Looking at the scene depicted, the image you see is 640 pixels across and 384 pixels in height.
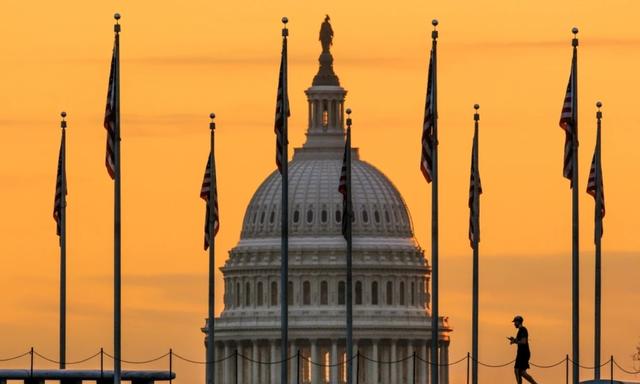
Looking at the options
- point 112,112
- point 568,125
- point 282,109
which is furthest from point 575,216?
point 112,112

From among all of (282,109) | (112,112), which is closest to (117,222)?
(112,112)

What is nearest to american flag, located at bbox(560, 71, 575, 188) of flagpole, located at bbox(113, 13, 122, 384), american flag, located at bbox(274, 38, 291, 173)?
american flag, located at bbox(274, 38, 291, 173)

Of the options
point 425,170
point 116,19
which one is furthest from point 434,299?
point 116,19

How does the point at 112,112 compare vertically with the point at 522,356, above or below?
above

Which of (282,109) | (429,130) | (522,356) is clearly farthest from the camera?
(282,109)

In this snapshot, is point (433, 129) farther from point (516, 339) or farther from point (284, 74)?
point (516, 339)

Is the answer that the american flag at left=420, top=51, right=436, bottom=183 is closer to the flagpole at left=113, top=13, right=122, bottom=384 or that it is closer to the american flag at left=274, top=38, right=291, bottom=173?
the american flag at left=274, top=38, right=291, bottom=173

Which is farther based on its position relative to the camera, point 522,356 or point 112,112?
point 112,112

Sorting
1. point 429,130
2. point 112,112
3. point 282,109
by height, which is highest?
point 282,109

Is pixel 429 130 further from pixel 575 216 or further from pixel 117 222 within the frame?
pixel 117 222

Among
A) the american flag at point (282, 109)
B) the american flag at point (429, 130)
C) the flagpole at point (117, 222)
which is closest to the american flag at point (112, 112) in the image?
the flagpole at point (117, 222)

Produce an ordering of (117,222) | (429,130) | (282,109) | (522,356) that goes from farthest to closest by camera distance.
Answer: (282,109)
(429,130)
(117,222)
(522,356)

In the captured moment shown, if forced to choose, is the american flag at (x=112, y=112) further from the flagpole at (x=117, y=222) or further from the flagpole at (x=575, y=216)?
the flagpole at (x=575, y=216)

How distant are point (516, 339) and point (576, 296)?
23888 millimetres
